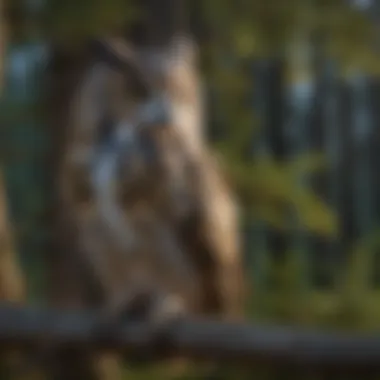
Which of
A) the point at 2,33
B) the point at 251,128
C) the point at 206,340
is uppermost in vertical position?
the point at 2,33

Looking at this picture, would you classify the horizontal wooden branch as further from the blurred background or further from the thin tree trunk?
the thin tree trunk

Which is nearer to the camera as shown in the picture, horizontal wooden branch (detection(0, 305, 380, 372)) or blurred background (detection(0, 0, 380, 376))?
horizontal wooden branch (detection(0, 305, 380, 372))

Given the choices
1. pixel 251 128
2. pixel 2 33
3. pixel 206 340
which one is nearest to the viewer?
pixel 206 340

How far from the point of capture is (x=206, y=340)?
88 cm

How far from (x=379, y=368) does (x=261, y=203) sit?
90 centimetres

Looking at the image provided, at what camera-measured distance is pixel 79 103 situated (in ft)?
5.84

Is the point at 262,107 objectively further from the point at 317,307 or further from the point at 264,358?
the point at 264,358

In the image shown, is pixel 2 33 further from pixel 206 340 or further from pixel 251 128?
pixel 206 340

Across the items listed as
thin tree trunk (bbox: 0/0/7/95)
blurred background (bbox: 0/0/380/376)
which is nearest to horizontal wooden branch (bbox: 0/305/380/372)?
blurred background (bbox: 0/0/380/376)

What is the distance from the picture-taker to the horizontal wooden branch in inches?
32.2

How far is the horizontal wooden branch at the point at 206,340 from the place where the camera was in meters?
0.82

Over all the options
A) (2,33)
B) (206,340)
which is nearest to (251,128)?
(2,33)

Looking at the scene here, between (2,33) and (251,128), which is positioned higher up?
(2,33)

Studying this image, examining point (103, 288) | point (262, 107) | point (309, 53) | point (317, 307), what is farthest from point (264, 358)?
point (262, 107)
